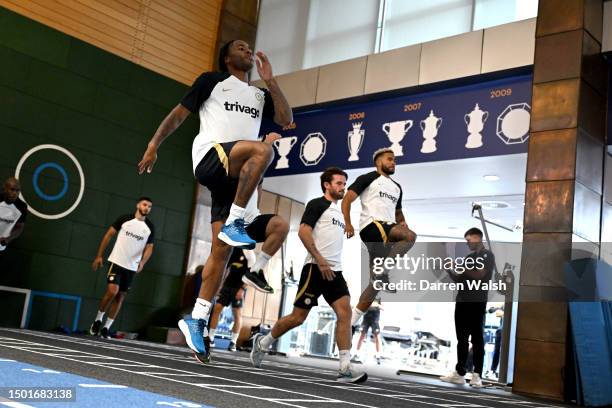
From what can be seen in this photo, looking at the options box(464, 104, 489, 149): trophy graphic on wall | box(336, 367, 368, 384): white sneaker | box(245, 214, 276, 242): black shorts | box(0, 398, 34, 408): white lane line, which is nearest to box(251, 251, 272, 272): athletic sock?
box(245, 214, 276, 242): black shorts

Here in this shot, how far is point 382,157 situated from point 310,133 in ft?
13.7

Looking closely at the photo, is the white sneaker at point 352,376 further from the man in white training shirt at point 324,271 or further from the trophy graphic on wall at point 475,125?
the trophy graphic on wall at point 475,125

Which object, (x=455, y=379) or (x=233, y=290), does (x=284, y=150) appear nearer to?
(x=233, y=290)

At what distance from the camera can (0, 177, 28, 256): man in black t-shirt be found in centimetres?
754

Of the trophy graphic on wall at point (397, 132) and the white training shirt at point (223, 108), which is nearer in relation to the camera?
the white training shirt at point (223, 108)

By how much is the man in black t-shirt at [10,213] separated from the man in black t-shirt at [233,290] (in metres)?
2.36

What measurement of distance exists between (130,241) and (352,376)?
481cm

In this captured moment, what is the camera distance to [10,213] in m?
7.60

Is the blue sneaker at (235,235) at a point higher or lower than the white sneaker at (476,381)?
higher

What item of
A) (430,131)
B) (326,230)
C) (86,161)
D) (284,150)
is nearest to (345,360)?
(326,230)

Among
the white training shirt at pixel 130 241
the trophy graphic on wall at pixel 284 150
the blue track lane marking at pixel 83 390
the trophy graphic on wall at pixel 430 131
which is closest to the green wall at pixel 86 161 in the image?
the white training shirt at pixel 130 241

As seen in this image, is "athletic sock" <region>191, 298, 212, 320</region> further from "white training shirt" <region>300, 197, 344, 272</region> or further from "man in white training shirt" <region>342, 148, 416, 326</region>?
"man in white training shirt" <region>342, 148, 416, 326</region>

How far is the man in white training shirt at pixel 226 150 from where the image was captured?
11.4ft

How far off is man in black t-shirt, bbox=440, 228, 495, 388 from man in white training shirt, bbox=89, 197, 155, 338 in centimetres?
398
